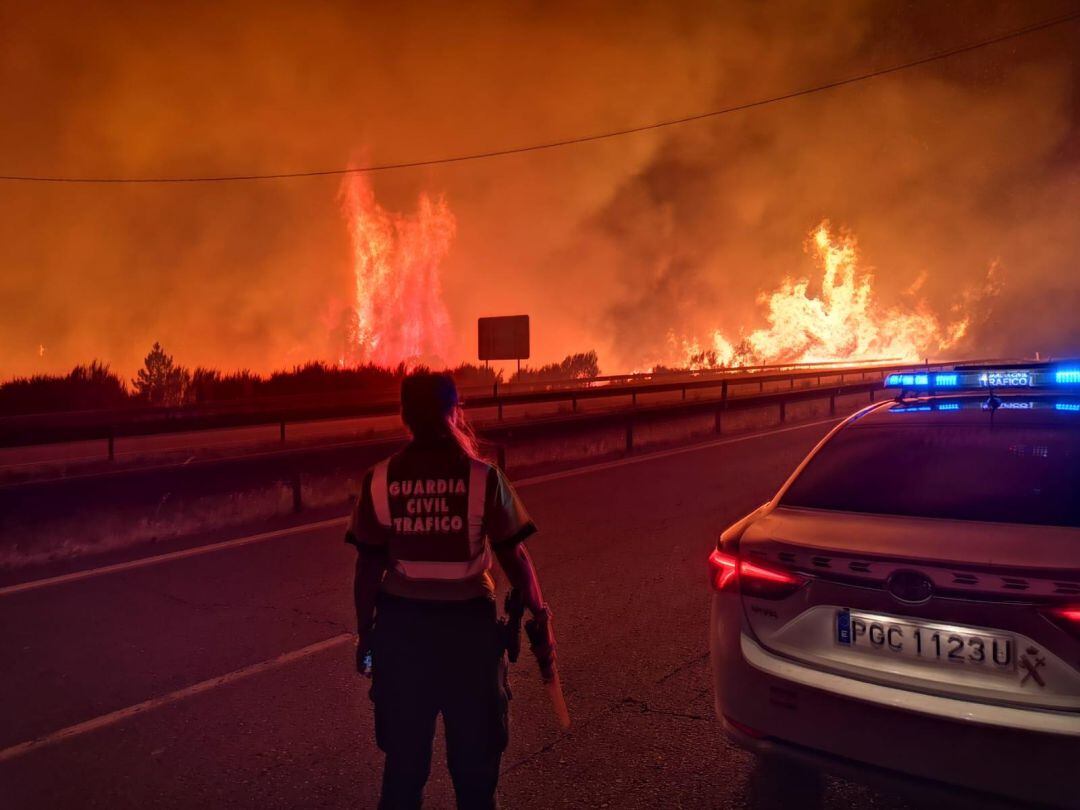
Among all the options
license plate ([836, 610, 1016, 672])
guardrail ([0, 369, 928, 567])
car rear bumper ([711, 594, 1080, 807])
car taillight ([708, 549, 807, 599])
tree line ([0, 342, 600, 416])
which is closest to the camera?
car rear bumper ([711, 594, 1080, 807])

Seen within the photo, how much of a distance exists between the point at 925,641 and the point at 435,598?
1576 millimetres

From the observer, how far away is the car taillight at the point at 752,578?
9.27ft

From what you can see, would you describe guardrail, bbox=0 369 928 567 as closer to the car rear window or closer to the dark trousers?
the dark trousers

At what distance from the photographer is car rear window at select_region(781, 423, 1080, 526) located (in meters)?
3.01

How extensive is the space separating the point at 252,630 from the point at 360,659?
321cm

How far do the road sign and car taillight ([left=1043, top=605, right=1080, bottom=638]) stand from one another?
34.7m

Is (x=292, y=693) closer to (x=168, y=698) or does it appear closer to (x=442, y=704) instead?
(x=168, y=698)

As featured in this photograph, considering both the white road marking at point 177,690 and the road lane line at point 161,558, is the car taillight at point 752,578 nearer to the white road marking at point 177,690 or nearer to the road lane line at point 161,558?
the white road marking at point 177,690

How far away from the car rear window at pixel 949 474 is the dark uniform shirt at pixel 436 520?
1.48 metres

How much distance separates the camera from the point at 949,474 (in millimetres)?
3627

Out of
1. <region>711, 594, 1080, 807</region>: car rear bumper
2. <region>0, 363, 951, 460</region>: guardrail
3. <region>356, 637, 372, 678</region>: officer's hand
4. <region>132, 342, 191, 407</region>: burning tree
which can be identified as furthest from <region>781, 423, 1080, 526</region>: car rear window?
<region>132, 342, 191, 407</region>: burning tree

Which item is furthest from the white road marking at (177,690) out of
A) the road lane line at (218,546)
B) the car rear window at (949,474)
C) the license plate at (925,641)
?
the license plate at (925,641)

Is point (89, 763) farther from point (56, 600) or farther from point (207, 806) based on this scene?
point (56, 600)

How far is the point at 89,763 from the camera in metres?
3.69
